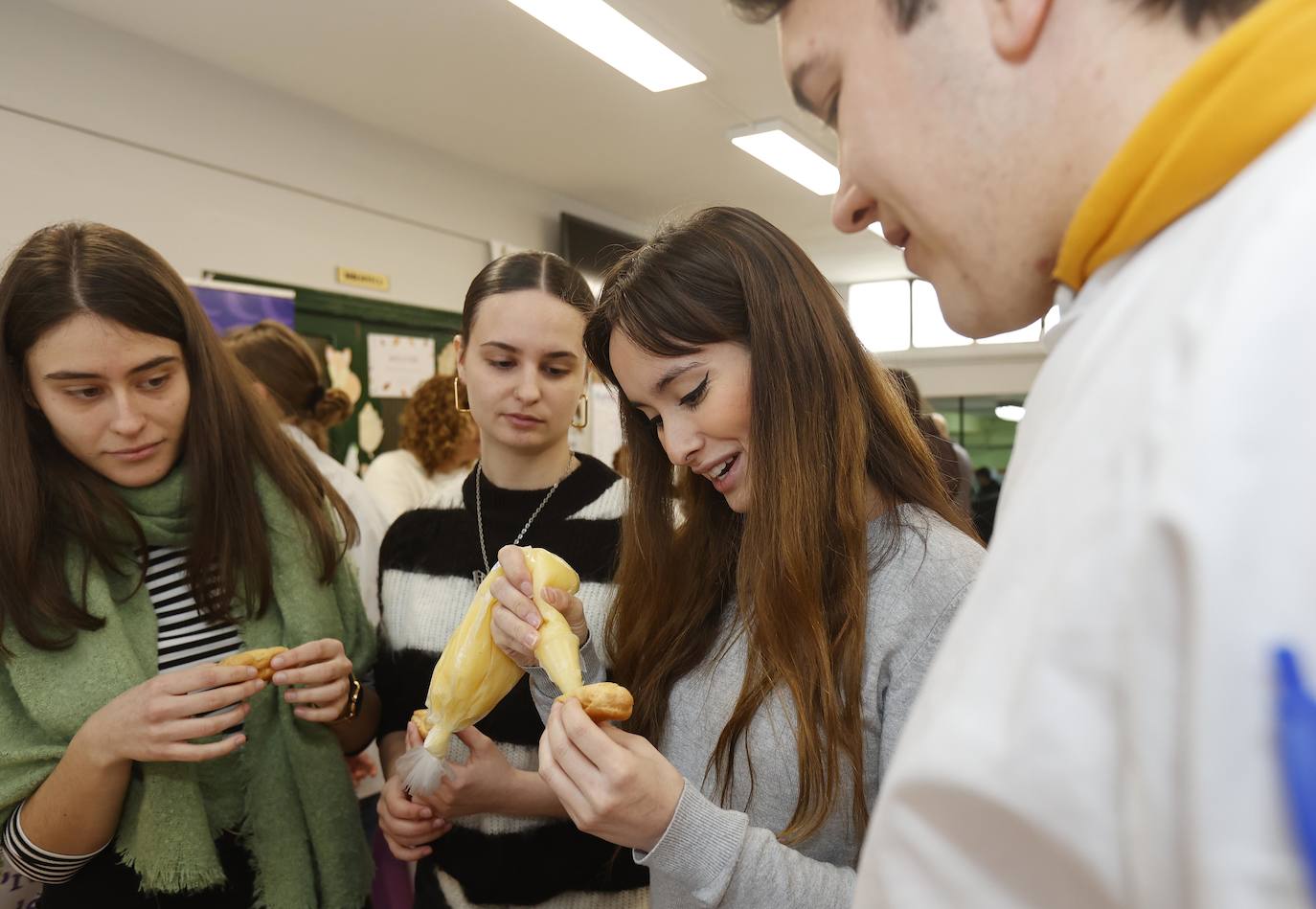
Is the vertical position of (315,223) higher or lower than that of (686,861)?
higher

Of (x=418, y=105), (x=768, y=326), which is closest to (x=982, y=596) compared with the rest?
(x=768, y=326)

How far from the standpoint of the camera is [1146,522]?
0.34 metres

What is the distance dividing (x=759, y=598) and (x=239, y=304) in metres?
4.05

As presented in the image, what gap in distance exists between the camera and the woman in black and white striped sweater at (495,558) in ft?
5.29

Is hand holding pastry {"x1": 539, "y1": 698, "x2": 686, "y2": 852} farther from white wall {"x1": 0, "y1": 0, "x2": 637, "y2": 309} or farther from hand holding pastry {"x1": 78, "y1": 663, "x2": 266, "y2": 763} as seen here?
white wall {"x1": 0, "y1": 0, "x2": 637, "y2": 309}

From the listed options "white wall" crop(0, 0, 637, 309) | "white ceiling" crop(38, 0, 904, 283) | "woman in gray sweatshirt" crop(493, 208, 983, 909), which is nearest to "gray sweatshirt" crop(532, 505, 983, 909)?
"woman in gray sweatshirt" crop(493, 208, 983, 909)

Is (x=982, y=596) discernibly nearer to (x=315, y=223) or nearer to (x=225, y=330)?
(x=225, y=330)

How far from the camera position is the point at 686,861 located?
42.0 inches

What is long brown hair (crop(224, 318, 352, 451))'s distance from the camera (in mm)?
3039

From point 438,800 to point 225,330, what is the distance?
3.55 m

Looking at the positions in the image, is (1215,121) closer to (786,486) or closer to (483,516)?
(786,486)

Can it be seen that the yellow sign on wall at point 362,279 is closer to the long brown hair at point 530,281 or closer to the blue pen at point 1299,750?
the long brown hair at point 530,281

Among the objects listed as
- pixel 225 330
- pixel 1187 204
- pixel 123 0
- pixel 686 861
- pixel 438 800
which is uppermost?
pixel 123 0

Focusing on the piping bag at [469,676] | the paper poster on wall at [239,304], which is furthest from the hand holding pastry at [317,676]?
the paper poster on wall at [239,304]
